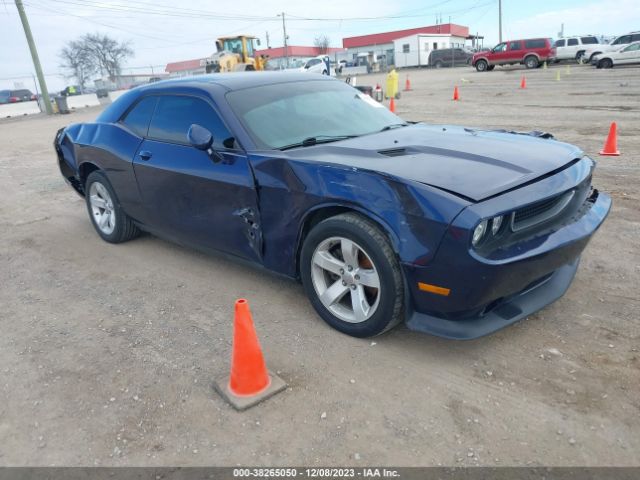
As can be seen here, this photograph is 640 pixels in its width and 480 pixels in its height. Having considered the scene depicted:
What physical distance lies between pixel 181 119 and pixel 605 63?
2960cm

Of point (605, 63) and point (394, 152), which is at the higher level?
point (394, 152)

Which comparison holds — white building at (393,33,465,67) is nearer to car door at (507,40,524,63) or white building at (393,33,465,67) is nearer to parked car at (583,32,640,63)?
car door at (507,40,524,63)

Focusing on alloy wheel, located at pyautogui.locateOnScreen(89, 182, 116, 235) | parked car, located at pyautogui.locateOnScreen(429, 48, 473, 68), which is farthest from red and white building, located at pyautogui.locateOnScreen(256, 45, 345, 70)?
alloy wheel, located at pyautogui.locateOnScreen(89, 182, 116, 235)

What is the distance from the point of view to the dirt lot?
2.40 meters

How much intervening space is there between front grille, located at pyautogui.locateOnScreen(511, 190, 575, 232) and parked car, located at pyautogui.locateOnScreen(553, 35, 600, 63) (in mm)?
33894

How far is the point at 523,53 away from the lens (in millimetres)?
32656

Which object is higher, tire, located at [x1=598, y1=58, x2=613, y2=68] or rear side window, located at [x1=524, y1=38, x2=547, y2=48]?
rear side window, located at [x1=524, y1=38, x2=547, y2=48]

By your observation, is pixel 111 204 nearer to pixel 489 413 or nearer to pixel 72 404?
pixel 72 404

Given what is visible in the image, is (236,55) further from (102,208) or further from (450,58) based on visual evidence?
(102,208)

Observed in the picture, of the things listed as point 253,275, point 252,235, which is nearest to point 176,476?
point 252,235

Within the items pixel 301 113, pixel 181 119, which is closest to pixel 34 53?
pixel 181 119

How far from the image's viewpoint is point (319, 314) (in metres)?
3.44

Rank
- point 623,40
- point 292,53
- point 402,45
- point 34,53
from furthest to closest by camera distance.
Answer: point 292,53
point 402,45
point 34,53
point 623,40

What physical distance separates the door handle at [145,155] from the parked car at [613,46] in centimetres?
2997
